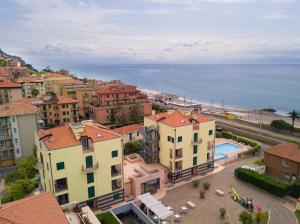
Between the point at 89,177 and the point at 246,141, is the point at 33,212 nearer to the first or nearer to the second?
the point at 89,177

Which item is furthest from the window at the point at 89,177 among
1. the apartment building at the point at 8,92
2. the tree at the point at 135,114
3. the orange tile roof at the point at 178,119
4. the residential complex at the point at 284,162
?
the apartment building at the point at 8,92

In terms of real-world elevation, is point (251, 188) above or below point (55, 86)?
below

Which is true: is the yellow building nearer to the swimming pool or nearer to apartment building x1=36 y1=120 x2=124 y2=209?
apartment building x1=36 y1=120 x2=124 y2=209

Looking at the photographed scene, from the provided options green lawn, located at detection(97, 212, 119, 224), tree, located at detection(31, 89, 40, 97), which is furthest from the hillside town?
tree, located at detection(31, 89, 40, 97)

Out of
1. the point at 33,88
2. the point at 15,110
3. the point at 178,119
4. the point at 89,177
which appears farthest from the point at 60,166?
the point at 33,88

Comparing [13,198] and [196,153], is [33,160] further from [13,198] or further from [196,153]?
[196,153]

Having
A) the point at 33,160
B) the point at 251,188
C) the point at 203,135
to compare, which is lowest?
Result: the point at 251,188

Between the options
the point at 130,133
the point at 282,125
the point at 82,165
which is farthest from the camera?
the point at 282,125

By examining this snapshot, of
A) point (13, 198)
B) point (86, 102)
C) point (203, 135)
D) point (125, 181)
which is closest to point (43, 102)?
point (86, 102)
